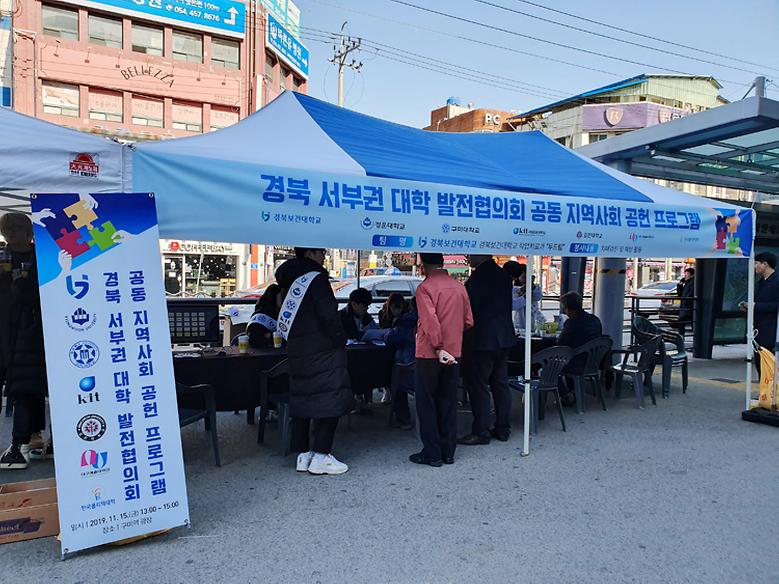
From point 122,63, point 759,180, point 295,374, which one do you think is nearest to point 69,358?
point 295,374

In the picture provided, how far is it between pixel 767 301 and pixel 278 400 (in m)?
5.40

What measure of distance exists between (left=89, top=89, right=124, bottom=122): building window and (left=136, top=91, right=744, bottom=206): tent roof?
2250 centimetres

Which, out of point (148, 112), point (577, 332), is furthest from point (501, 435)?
point (148, 112)

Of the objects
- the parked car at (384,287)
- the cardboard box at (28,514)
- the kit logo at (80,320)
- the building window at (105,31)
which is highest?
the building window at (105,31)

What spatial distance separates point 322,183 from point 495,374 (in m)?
2.59

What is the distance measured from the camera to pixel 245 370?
490cm

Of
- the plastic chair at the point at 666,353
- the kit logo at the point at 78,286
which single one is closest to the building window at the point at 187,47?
the plastic chair at the point at 666,353

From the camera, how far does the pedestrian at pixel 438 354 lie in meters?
4.29

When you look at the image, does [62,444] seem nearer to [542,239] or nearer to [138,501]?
[138,501]

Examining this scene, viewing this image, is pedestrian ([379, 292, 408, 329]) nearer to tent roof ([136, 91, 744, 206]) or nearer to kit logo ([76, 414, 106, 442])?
tent roof ([136, 91, 744, 206])

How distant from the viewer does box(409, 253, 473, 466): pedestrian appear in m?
4.29

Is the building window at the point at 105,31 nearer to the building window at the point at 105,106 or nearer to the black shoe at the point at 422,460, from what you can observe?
the building window at the point at 105,106

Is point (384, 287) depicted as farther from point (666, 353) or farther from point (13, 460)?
point (13, 460)

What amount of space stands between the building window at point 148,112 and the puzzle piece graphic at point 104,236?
24.3 metres
